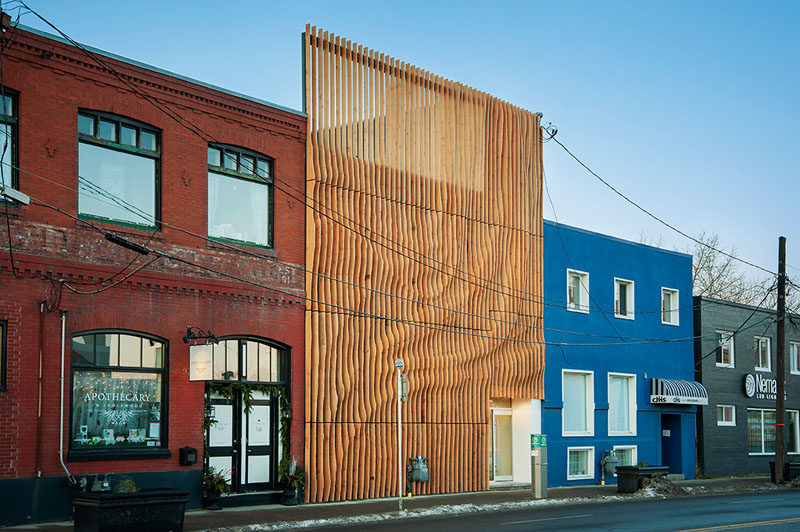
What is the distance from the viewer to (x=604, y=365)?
30719 mm

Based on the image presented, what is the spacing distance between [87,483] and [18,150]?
6.09 metres

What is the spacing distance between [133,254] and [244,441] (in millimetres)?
4800

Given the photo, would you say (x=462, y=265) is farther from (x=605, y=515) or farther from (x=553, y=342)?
(x=605, y=515)

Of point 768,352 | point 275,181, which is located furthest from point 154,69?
point 768,352

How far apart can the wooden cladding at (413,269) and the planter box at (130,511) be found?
19.6 ft

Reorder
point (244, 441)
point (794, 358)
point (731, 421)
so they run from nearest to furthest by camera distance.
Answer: point (244, 441), point (731, 421), point (794, 358)

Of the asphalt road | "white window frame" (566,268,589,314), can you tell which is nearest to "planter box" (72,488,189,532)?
the asphalt road

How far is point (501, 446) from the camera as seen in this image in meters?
28.1

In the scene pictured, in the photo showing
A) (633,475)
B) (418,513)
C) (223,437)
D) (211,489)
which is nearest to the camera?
(211,489)

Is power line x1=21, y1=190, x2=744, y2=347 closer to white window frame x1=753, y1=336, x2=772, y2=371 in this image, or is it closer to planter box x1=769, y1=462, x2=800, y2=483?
planter box x1=769, y1=462, x2=800, y2=483

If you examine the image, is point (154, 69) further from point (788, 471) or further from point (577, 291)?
point (788, 471)

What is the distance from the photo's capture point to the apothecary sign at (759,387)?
121 feet

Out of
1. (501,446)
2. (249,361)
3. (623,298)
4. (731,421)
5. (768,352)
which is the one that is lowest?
(501,446)

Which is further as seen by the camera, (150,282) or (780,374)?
(780,374)
